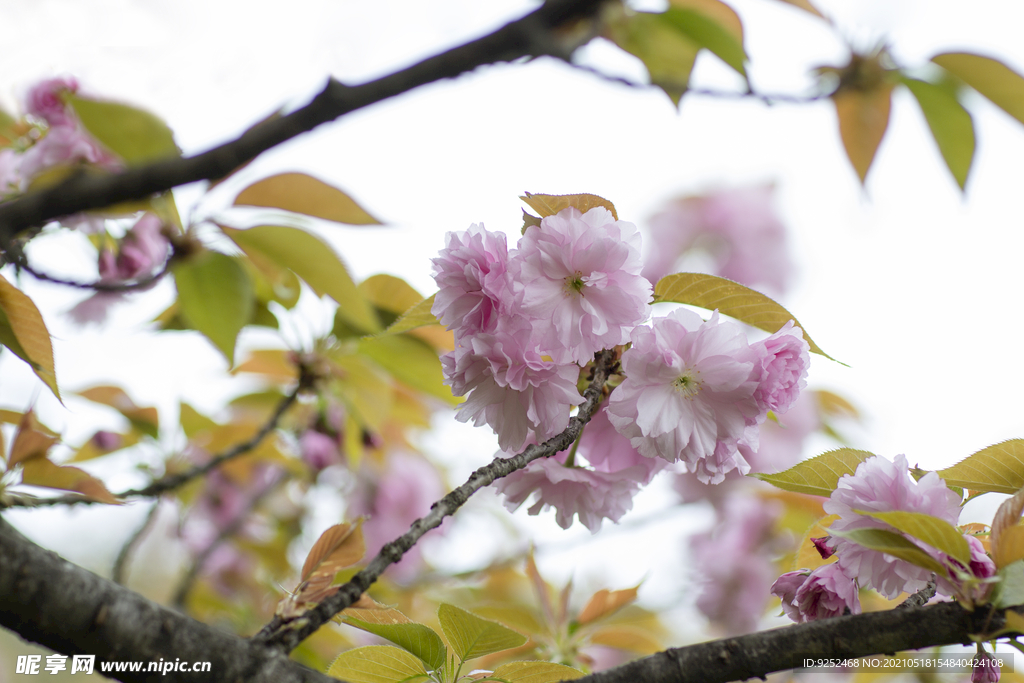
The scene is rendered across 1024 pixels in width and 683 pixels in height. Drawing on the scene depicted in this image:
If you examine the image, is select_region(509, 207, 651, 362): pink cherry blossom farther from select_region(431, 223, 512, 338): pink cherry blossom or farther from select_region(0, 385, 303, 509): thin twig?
select_region(0, 385, 303, 509): thin twig

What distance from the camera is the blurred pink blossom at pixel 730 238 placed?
2736mm

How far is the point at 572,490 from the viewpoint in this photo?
77cm

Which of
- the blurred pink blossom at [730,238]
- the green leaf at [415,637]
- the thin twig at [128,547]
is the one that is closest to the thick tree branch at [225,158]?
the green leaf at [415,637]

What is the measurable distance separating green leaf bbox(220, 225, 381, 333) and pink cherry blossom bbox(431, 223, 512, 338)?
1.53 ft

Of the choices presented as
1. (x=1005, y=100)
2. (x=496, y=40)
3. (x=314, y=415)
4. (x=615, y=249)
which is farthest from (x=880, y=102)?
(x=314, y=415)

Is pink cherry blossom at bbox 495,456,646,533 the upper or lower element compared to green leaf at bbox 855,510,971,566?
lower

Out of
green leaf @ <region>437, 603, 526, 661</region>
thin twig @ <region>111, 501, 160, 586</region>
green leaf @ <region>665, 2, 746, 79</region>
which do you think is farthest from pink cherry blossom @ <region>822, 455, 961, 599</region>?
thin twig @ <region>111, 501, 160, 586</region>

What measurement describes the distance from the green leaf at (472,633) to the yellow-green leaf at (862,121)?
127 cm

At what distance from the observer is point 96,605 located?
460 millimetres

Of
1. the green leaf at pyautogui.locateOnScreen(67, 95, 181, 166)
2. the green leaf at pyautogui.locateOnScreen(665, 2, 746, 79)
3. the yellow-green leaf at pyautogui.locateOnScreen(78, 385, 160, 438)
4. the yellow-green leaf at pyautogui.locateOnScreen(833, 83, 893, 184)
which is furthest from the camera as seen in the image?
the yellow-green leaf at pyautogui.locateOnScreen(78, 385, 160, 438)

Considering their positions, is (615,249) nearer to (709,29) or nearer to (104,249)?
(709,29)

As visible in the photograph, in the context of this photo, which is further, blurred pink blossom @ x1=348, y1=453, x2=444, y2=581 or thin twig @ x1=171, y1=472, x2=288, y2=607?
blurred pink blossom @ x1=348, y1=453, x2=444, y2=581

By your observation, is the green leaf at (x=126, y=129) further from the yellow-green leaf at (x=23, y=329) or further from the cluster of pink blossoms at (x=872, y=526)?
the cluster of pink blossoms at (x=872, y=526)

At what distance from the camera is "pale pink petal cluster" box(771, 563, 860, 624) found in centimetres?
63
